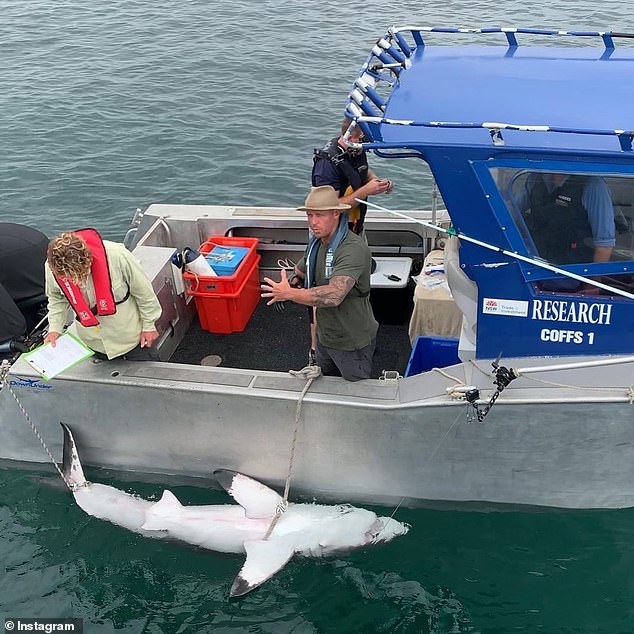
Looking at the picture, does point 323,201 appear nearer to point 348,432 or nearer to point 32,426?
point 348,432

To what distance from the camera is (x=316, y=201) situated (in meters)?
4.61

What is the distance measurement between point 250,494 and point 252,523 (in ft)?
0.69

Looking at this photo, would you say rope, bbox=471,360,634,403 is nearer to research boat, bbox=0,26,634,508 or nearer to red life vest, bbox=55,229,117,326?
research boat, bbox=0,26,634,508

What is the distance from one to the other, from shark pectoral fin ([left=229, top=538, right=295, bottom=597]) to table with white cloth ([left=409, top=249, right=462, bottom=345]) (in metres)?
1.99

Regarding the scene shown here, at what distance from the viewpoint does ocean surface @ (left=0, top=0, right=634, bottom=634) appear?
502 centimetres

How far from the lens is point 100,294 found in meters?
5.02

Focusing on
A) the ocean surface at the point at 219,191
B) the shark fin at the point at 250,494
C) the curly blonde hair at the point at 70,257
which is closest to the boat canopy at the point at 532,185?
the ocean surface at the point at 219,191

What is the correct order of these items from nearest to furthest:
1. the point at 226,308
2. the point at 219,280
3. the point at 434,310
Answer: the point at 434,310, the point at 219,280, the point at 226,308

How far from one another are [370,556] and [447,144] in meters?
3.05

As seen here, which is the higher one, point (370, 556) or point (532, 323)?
point (532, 323)

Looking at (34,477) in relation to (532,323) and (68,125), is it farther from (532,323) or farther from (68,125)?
(68,125)

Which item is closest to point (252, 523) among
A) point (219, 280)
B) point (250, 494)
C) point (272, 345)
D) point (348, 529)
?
point (250, 494)

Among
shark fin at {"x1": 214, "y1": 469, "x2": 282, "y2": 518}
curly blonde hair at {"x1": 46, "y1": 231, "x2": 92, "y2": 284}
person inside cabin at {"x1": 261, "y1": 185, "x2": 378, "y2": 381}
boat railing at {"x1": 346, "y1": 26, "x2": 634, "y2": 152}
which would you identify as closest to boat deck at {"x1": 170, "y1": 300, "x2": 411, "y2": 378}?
person inside cabin at {"x1": 261, "y1": 185, "x2": 378, "y2": 381}

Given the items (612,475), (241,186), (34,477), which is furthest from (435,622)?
(241,186)
